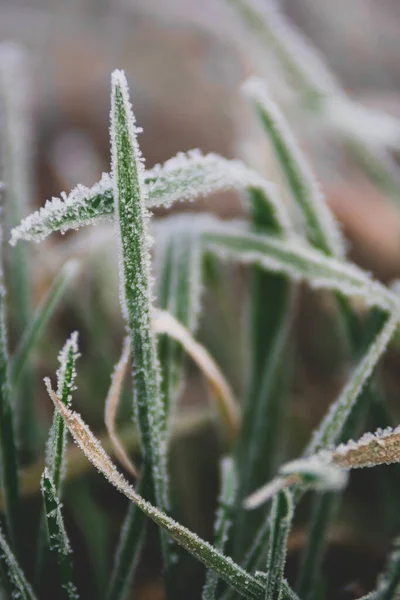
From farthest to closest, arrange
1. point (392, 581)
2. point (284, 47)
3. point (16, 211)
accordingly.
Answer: point (284, 47)
point (16, 211)
point (392, 581)

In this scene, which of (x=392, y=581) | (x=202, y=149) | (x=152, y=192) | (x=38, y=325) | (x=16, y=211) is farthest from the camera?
(x=202, y=149)

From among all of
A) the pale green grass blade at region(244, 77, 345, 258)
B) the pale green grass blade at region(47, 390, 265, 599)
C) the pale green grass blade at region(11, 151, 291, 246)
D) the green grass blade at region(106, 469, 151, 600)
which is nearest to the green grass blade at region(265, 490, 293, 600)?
the pale green grass blade at region(47, 390, 265, 599)

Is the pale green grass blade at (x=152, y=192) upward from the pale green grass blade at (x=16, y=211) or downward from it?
downward

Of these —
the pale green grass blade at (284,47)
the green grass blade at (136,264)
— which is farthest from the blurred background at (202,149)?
the green grass blade at (136,264)

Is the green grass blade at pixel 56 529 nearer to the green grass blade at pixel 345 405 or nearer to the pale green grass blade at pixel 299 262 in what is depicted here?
the green grass blade at pixel 345 405

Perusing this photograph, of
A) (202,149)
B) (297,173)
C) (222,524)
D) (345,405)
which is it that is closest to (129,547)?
(222,524)

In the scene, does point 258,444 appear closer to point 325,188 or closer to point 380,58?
point 325,188

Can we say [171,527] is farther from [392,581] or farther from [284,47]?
[284,47]
